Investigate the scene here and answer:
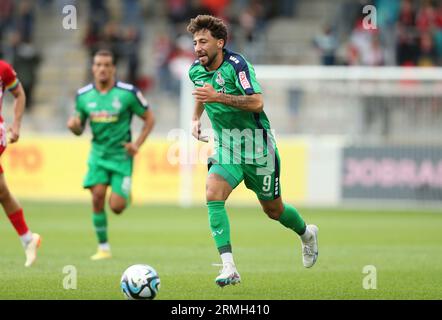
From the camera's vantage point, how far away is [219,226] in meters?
9.51

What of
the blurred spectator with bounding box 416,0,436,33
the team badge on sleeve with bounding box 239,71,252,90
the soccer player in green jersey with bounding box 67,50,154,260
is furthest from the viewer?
the blurred spectator with bounding box 416,0,436,33

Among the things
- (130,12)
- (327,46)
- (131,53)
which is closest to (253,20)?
(327,46)

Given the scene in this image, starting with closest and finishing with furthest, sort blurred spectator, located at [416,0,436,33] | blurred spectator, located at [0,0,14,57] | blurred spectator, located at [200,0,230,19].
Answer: blurred spectator, located at [416,0,436,33] → blurred spectator, located at [200,0,230,19] → blurred spectator, located at [0,0,14,57]

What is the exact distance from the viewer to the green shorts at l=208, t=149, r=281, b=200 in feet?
32.2

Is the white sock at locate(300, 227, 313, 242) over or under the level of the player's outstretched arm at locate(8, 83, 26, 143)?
under

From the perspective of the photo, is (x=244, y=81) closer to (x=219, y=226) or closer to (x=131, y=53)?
(x=219, y=226)

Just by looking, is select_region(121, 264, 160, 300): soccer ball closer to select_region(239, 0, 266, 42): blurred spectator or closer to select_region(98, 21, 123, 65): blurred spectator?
select_region(239, 0, 266, 42): blurred spectator

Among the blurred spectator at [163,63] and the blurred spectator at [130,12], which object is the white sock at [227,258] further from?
the blurred spectator at [130,12]

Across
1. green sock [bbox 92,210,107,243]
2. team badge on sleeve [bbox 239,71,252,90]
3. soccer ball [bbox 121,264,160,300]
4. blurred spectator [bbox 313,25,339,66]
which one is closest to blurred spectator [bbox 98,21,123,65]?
blurred spectator [bbox 313,25,339,66]

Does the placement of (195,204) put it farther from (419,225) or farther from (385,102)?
(419,225)

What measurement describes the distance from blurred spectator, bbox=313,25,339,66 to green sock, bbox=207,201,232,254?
1524 centimetres

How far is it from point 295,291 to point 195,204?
14.0 meters

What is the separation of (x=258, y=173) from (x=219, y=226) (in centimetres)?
76

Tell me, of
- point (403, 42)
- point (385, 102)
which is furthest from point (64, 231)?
point (403, 42)
